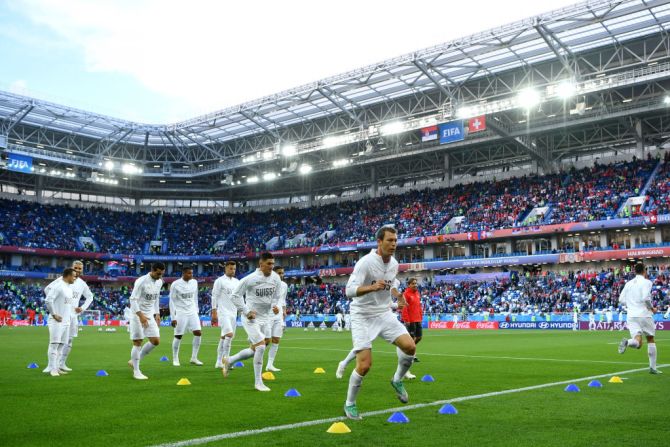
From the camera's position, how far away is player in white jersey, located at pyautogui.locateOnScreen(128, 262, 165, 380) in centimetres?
1339

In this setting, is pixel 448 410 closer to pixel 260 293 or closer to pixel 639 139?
pixel 260 293

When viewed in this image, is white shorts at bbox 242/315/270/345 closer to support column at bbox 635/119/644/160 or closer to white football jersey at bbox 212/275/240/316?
white football jersey at bbox 212/275/240/316

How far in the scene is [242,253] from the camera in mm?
78688

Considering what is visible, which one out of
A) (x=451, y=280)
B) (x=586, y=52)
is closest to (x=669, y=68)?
(x=586, y=52)

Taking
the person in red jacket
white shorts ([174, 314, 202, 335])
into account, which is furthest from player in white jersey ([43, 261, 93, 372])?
the person in red jacket

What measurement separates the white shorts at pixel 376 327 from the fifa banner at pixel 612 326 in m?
34.5

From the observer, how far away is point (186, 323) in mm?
16547

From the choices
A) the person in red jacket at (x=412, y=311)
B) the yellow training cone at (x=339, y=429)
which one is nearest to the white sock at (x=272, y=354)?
the person in red jacket at (x=412, y=311)

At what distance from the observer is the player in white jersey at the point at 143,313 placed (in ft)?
43.9

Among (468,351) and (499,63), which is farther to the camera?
(499,63)

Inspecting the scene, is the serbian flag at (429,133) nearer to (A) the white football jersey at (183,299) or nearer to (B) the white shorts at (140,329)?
(A) the white football jersey at (183,299)

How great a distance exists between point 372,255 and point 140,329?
7188 mm

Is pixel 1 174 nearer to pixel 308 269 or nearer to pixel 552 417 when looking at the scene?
pixel 308 269

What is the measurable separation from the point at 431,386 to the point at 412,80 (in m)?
46.5
